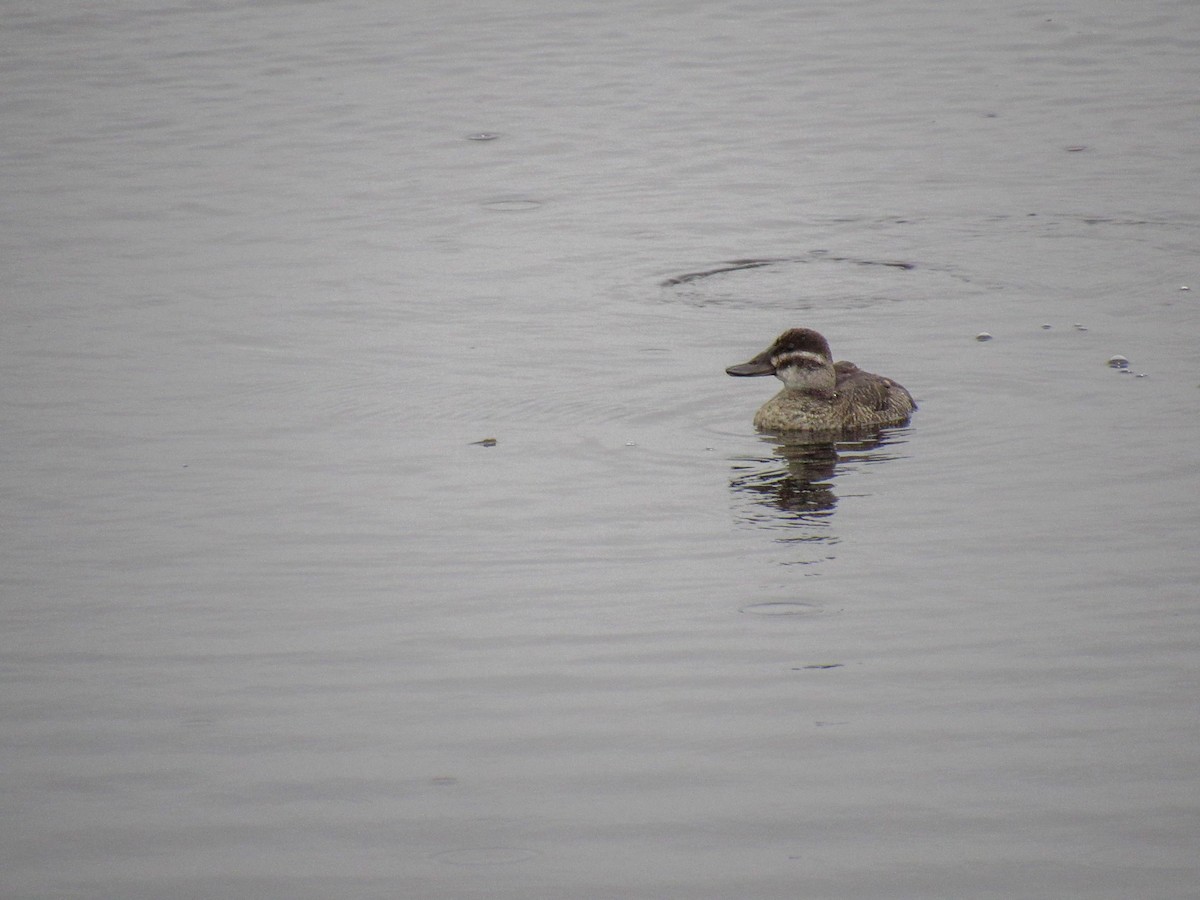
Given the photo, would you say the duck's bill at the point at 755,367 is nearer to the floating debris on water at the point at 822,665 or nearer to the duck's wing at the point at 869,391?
the duck's wing at the point at 869,391

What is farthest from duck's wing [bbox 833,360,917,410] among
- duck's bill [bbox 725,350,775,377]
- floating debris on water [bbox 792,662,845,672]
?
floating debris on water [bbox 792,662,845,672]

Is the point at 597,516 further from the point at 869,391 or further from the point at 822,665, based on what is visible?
the point at 869,391

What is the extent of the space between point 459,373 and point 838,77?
15.3 meters

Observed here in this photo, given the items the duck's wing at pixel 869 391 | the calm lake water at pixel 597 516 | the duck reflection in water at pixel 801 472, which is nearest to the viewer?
the calm lake water at pixel 597 516

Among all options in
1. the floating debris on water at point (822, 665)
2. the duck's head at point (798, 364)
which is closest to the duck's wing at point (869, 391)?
the duck's head at point (798, 364)

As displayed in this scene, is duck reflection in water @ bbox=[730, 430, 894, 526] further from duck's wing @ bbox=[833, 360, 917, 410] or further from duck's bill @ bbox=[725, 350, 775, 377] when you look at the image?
duck's bill @ bbox=[725, 350, 775, 377]

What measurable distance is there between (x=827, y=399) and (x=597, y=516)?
2.77 metres

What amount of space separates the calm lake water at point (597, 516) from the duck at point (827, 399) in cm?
21

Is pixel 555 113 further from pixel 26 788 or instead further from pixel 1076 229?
pixel 26 788

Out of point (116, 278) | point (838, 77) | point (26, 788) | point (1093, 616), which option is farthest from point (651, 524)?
point (838, 77)

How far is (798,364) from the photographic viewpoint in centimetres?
1155

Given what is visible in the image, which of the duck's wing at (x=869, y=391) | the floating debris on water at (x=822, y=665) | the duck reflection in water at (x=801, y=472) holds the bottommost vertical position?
the duck reflection in water at (x=801, y=472)

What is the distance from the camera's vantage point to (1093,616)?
7.30 metres

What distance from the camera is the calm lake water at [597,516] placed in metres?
5.46
